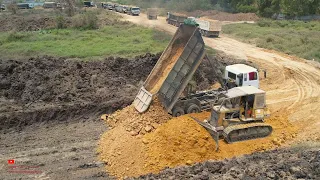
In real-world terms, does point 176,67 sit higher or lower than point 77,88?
higher

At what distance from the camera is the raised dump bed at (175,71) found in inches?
658

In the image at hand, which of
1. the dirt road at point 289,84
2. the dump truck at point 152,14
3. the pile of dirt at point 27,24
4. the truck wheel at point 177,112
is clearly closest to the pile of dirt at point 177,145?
the truck wheel at point 177,112

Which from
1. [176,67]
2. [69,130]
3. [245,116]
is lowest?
[69,130]

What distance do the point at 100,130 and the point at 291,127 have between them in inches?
361

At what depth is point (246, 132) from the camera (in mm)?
15422

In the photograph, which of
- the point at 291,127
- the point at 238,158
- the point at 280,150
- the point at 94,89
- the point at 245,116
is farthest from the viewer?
the point at 94,89

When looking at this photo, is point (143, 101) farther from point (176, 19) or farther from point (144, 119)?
point (176, 19)

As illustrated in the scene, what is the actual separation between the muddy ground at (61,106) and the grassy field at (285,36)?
7.77m

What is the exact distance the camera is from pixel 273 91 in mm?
22344

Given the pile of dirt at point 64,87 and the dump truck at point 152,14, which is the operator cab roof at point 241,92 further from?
the dump truck at point 152,14

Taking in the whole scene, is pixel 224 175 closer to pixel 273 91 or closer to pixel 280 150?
pixel 280 150

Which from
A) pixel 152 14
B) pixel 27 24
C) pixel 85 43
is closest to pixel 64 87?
pixel 85 43

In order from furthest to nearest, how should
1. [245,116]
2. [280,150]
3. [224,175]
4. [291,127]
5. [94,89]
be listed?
[94,89], [291,127], [245,116], [280,150], [224,175]

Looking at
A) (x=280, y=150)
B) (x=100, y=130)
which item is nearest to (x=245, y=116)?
(x=280, y=150)
